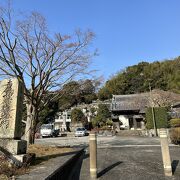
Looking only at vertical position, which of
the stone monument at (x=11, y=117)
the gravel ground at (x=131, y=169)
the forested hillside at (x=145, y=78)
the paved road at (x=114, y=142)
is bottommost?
the gravel ground at (x=131, y=169)

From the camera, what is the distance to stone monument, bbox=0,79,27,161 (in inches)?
235

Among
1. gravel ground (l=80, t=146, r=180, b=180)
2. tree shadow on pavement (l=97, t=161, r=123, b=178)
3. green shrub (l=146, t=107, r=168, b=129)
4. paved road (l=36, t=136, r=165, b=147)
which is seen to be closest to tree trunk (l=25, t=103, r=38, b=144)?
gravel ground (l=80, t=146, r=180, b=180)

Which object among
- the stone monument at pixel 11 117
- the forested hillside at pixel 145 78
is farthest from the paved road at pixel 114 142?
the forested hillside at pixel 145 78

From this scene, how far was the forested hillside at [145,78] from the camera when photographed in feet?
175

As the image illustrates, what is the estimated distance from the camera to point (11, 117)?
6.24 metres

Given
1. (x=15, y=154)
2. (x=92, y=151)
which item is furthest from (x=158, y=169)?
(x=15, y=154)

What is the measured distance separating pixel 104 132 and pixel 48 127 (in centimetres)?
918

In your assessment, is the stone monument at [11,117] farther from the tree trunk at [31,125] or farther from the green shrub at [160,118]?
the green shrub at [160,118]

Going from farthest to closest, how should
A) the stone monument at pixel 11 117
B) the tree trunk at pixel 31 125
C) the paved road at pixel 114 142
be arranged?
the paved road at pixel 114 142, the tree trunk at pixel 31 125, the stone monument at pixel 11 117

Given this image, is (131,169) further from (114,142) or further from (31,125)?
(114,142)

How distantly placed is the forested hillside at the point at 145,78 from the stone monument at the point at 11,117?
1888 inches

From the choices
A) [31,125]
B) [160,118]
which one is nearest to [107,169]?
[31,125]

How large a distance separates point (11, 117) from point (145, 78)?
54543mm

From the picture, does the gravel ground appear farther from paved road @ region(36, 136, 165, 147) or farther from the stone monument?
paved road @ region(36, 136, 165, 147)
